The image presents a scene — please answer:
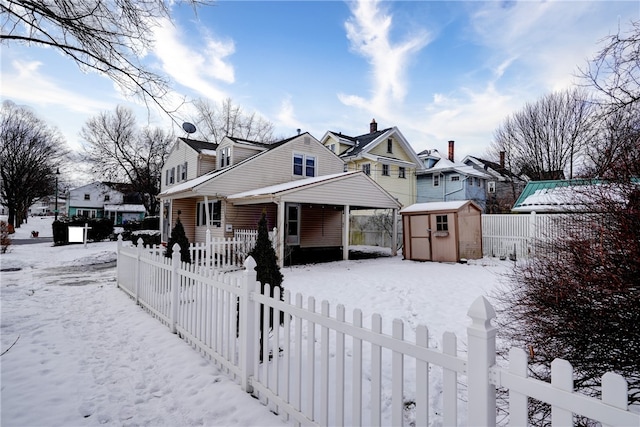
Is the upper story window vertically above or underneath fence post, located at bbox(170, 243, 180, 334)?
above

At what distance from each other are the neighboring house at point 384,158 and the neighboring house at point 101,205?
135ft

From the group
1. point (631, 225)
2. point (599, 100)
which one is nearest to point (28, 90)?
point (631, 225)

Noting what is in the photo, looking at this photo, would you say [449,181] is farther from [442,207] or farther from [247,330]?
[247,330]

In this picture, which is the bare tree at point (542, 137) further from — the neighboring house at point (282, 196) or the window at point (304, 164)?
the window at point (304, 164)

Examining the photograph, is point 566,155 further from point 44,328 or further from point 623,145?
→ point 44,328

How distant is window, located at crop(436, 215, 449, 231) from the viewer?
13039mm

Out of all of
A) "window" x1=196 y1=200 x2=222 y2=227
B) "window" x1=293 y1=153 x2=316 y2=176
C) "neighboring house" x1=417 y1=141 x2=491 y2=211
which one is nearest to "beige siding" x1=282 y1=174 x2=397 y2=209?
"window" x1=293 y1=153 x2=316 y2=176

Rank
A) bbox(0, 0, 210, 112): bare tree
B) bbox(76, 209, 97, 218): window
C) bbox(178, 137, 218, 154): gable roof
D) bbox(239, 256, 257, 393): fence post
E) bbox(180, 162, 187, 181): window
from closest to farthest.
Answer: bbox(239, 256, 257, 393): fence post → bbox(0, 0, 210, 112): bare tree → bbox(178, 137, 218, 154): gable roof → bbox(180, 162, 187, 181): window → bbox(76, 209, 97, 218): window

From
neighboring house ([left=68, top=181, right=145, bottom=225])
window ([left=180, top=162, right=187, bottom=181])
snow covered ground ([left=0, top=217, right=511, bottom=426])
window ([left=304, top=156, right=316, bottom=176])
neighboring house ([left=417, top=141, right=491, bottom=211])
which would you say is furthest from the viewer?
neighboring house ([left=68, top=181, right=145, bottom=225])

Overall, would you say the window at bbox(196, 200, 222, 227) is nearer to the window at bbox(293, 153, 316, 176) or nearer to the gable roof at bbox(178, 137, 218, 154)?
the gable roof at bbox(178, 137, 218, 154)

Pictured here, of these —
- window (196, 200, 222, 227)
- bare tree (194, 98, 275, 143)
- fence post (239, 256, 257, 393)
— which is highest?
bare tree (194, 98, 275, 143)

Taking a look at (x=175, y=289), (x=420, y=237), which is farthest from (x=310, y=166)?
(x=175, y=289)

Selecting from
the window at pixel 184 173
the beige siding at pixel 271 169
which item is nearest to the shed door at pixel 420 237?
the beige siding at pixel 271 169

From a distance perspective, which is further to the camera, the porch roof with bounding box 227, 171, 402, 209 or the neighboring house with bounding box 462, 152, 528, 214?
the neighboring house with bounding box 462, 152, 528, 214
